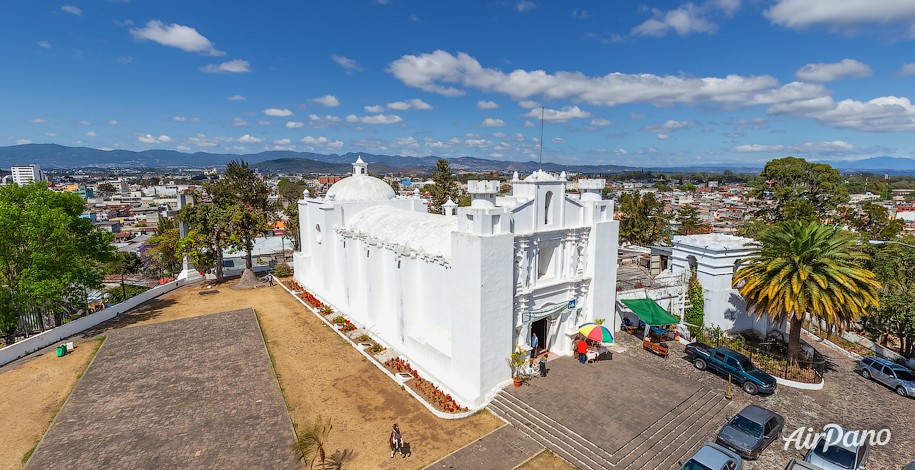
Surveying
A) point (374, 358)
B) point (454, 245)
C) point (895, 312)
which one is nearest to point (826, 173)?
point (895, 312)

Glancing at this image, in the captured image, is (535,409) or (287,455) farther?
(535,409)

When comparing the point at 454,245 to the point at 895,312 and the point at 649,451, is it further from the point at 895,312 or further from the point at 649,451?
the point at 895,312

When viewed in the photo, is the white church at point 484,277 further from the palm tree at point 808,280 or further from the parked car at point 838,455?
the parked car at point 838,455

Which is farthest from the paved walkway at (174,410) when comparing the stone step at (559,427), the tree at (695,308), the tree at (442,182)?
the tree at (442,182)

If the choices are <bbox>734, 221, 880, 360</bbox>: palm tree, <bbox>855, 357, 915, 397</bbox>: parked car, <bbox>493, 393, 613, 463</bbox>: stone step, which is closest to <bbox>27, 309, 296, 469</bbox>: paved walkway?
<bbox>493, 393, 613, 463</bbox>: stone step

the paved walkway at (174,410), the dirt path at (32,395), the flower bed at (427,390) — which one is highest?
the flower bed at (427,390)

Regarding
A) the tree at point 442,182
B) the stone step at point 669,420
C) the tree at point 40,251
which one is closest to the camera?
the stone step at point 669,420
